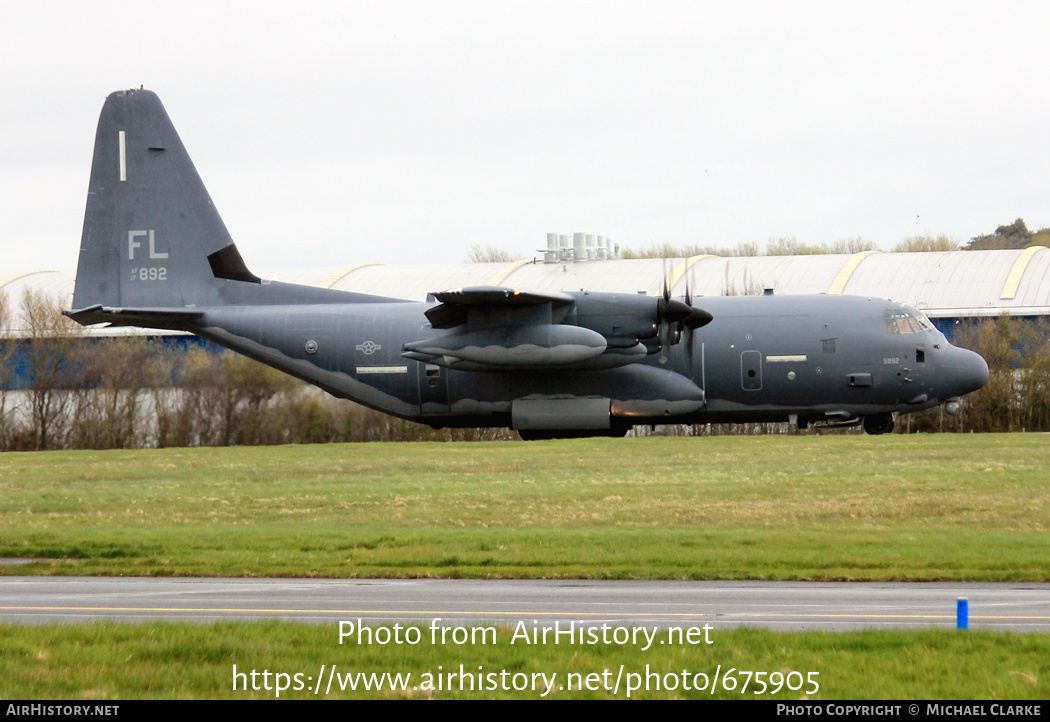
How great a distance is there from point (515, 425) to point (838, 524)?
23.6 feet

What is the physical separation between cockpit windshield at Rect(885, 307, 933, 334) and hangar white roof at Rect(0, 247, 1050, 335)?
22235 mm

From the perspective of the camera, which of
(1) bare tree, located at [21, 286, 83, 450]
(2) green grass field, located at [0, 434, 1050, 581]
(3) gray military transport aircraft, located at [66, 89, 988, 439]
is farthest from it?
(1) bare tree, located at [21, 286, 83, 450]

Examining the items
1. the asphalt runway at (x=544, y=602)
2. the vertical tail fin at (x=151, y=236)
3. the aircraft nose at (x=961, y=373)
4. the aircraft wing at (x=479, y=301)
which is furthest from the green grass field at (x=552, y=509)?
the vertical tail fin at (x=151, y=236)

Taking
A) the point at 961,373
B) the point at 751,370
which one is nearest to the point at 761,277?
the point at 961,373

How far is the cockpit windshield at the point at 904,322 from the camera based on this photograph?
2611cm

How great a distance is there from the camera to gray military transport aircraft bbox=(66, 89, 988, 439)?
2486cm

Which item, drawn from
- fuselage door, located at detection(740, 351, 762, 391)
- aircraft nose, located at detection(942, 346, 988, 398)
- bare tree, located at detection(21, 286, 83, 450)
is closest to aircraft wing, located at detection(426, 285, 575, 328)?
fuselage door, located at detection(740, 351, 762, 391)

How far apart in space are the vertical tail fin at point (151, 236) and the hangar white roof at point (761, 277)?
24071 mm

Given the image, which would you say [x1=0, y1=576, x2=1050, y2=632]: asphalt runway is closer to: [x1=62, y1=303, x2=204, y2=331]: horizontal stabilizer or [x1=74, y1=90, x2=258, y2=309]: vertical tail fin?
[x1=62, y1=303, x2=204, y2=331]: horizontal stabilizer

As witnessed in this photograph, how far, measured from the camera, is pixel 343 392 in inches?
1051

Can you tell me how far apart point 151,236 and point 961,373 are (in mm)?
19747

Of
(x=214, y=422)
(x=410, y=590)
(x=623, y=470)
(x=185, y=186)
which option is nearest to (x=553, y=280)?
(x=214, y=422)

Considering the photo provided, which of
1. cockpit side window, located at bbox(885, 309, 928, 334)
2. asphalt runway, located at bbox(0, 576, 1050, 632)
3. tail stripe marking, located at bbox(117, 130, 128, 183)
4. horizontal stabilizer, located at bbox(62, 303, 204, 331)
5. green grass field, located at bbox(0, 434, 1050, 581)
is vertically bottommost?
green grass field, located at bbox(0, 434, 1050, 581)

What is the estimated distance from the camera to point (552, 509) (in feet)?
82.0
